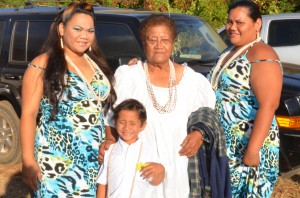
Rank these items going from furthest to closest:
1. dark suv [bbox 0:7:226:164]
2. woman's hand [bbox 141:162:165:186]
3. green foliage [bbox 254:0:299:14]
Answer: green foliage [bbox 254:0:299:14]
dark suv [bbox 0:7:226:164]
woman's hand [bbox 141:162:165:186]

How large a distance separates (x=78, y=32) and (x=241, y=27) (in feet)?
3.43

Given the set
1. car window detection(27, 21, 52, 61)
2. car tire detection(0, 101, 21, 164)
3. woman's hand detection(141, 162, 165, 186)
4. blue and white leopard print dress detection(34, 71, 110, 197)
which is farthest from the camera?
car tire detection(0, 101, 21, 164)

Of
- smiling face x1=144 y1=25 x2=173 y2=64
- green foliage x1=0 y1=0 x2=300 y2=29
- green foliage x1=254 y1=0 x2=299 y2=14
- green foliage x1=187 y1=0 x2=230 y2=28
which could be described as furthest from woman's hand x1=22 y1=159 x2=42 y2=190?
green foliage x1=254 y1=0 x2=299 y2=14

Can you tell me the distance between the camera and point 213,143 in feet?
11.4

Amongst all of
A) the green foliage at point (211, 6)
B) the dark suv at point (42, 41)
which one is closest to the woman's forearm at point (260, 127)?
the dark suv at point (42, 41)

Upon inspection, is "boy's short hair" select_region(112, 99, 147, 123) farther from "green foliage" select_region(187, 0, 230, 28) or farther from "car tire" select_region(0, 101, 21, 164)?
"green foliage" select_region(187, 0, 230, 28)

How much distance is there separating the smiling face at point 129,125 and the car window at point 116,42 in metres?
2.42

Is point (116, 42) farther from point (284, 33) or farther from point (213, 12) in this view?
point (213, 12)

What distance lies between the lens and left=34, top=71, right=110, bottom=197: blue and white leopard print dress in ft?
11.1

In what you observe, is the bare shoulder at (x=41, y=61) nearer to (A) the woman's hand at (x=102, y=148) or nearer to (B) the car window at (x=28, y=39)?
(A) the woman's hand at (x=102, y=148)

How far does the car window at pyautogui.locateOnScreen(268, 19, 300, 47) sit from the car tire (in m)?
4.71

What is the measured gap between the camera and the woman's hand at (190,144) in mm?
3387

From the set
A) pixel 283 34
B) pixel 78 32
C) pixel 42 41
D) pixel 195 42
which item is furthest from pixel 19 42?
pixel 283 34

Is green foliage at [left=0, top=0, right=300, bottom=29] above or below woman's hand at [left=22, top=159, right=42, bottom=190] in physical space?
above
